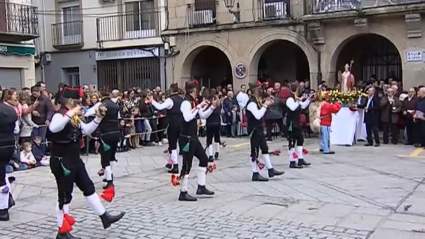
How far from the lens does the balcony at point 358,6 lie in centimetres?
1766

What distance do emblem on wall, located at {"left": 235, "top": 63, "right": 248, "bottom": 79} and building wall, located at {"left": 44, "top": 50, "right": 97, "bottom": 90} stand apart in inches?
292

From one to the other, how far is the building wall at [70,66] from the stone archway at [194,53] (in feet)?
15.2

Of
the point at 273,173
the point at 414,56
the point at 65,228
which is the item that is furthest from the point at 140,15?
the point at 65,228

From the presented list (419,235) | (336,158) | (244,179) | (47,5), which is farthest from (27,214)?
(47,5)

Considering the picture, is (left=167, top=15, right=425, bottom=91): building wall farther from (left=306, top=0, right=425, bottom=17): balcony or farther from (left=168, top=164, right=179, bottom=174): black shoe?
(left=168, top=164, right=179, bottom=174): black shoe

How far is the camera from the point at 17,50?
1983 cm

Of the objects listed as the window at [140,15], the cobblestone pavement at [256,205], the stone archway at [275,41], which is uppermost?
the window at [140,15]

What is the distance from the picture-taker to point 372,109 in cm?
1580

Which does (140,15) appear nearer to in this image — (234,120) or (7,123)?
(234,120)

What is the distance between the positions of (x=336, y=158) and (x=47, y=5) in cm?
1848

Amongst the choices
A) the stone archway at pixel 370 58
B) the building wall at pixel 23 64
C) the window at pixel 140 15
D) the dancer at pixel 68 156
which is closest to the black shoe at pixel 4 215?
the dancer at pixel 68 156

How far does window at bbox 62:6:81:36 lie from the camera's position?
2608 cm

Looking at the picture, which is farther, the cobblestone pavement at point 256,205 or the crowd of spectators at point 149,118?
the crowd of spectators at point 149,118

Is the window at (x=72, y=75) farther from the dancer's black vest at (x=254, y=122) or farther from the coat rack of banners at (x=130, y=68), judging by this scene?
the dancer's black vest at (x=254, y=122)
